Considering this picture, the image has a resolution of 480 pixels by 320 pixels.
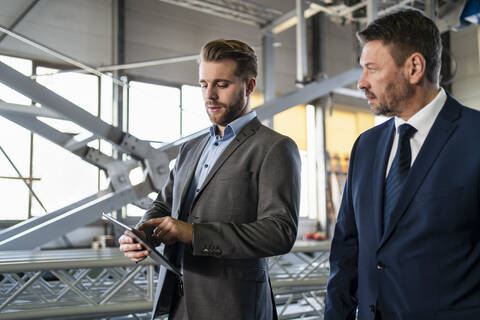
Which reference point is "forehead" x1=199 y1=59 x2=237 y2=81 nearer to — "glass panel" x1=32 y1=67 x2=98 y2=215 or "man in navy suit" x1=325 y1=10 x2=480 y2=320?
"man in navy suit" x1=325 y1=10 x2=480 y2=320

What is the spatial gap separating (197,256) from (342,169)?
11.2 metres

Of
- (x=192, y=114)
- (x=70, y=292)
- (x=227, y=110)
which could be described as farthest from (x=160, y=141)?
(x=227, y=110)

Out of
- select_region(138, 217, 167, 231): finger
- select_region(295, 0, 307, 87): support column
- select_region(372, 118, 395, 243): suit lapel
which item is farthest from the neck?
select_region(295, 0, 307, 87): support column

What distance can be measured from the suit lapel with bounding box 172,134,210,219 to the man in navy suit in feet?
1.65

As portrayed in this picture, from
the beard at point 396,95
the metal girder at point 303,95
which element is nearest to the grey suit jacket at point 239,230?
the beard at point 396,95

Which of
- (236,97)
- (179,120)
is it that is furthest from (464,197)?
(179,120)

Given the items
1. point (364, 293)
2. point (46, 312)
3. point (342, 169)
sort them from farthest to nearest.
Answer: point (342, 169), point (46, 312), point (364, 293)

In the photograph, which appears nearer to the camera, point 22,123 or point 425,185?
point 425,185

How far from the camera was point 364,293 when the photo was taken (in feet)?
4.66

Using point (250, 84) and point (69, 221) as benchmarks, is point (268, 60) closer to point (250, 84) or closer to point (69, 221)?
point (69, 221)

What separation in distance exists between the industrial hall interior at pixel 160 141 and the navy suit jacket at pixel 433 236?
0.79ft

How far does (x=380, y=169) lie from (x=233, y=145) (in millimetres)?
444

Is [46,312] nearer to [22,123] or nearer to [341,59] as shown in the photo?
[22,123]

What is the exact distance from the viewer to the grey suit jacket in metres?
1.42
